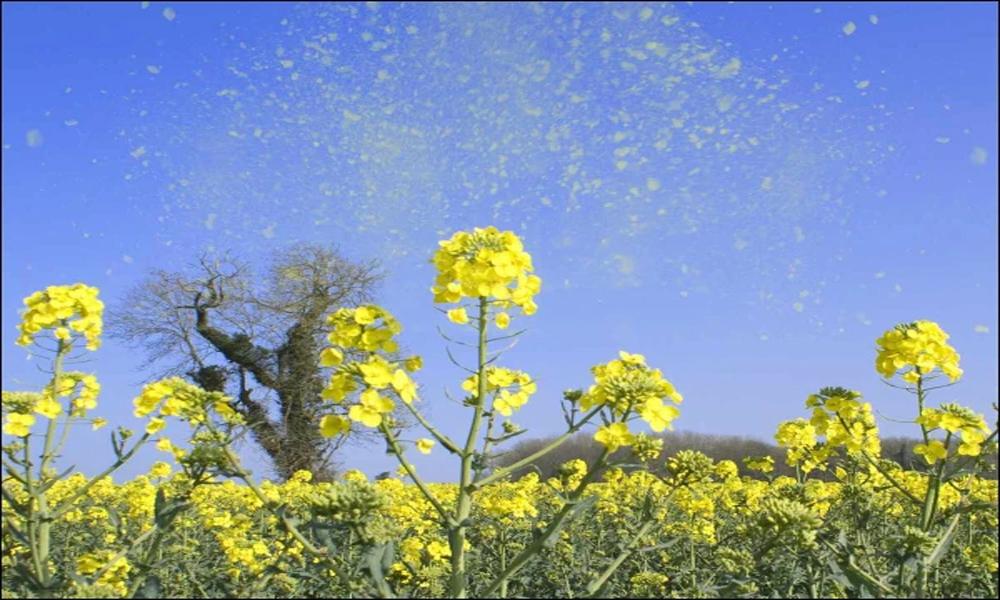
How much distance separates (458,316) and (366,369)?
462 mm

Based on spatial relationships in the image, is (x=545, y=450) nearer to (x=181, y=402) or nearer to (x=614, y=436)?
(x=614, y=436)

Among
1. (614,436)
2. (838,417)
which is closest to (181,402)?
(614,436)

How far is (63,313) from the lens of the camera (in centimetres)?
391

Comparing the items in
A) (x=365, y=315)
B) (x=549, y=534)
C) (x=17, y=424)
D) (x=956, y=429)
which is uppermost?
(x=365, y=315)

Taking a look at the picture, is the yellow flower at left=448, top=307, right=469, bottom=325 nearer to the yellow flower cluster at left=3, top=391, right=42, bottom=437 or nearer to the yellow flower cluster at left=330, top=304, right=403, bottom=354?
the yellow flower cluster at left=330, top=304, right=403, bottom=354

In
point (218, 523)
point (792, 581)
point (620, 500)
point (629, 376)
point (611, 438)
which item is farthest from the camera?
point (620, 500)

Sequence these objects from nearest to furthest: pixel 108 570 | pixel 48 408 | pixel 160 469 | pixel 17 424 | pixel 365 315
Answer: pixel 365 315 → pixel 108 570 → pixel 17 424 → pixel 48 408 → pixel 160 469

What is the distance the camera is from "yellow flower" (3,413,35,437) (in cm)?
369

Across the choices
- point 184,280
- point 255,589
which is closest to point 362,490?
point 255,589

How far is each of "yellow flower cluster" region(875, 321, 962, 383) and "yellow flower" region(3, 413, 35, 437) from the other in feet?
13.8

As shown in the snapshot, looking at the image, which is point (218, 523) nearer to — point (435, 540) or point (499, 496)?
point (435, 540)

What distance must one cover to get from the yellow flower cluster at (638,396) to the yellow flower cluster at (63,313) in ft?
8.73

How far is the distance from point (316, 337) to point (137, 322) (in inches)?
248

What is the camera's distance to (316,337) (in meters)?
25.3
